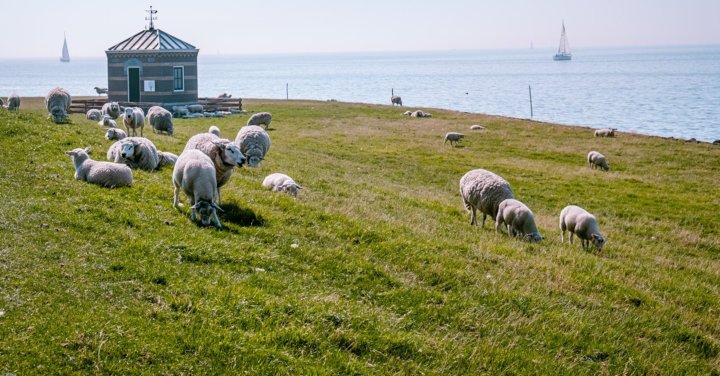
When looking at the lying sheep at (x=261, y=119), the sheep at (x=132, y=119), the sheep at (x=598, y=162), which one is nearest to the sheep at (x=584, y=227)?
the sheep at (x=598, y=162)

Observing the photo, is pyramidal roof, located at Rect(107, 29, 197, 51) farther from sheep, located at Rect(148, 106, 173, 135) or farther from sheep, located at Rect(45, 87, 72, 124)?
sheep, located at Rect(45, 87, 72, 124)

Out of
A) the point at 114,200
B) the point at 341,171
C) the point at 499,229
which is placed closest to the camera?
the point at 114,200

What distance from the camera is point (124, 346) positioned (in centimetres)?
754

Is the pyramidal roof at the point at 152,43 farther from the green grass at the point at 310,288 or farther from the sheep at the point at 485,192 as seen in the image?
the sheep at the point at 485,192

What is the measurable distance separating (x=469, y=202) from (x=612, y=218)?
7.63 meters

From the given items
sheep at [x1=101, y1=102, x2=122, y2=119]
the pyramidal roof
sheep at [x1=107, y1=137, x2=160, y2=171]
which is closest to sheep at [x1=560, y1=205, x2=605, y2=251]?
sheep at [x1=107, y1=137, x2=160, y2=171]

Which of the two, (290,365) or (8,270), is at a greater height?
(8,270)

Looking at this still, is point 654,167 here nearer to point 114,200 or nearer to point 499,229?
point 499,229

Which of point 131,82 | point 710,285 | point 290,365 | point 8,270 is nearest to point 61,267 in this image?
point 8,270

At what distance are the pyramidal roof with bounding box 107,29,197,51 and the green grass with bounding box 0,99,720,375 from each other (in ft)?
123

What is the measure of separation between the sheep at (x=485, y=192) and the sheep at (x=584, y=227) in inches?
69.1

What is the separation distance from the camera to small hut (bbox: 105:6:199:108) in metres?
55.0

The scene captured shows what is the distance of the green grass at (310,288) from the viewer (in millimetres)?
7844

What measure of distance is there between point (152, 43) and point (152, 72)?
9.39 ft
